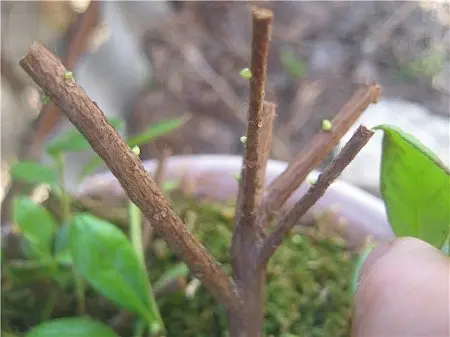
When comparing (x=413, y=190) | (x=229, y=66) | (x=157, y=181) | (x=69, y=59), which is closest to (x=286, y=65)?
(x=229, y=66)

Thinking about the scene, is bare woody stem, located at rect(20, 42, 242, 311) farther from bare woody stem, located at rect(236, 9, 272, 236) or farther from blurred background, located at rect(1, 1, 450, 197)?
blurred background, located at rect(1, 1, 450, 197)

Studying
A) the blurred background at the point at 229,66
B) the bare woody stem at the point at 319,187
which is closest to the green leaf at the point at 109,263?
the bare woody stem at the point at 319,187

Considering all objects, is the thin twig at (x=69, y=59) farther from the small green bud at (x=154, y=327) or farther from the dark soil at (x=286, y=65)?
the dark soil at (x=286, y=65)

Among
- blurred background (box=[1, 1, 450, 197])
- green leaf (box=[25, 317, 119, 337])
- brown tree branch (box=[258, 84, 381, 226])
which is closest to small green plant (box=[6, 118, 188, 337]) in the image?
green leaf (box=[25, 317, 119, 337])

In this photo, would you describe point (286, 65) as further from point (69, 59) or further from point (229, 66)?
point (69, 59)

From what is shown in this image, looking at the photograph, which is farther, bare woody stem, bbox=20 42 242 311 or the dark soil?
the dark soil

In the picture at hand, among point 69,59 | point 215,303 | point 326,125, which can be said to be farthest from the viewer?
point 69,59
